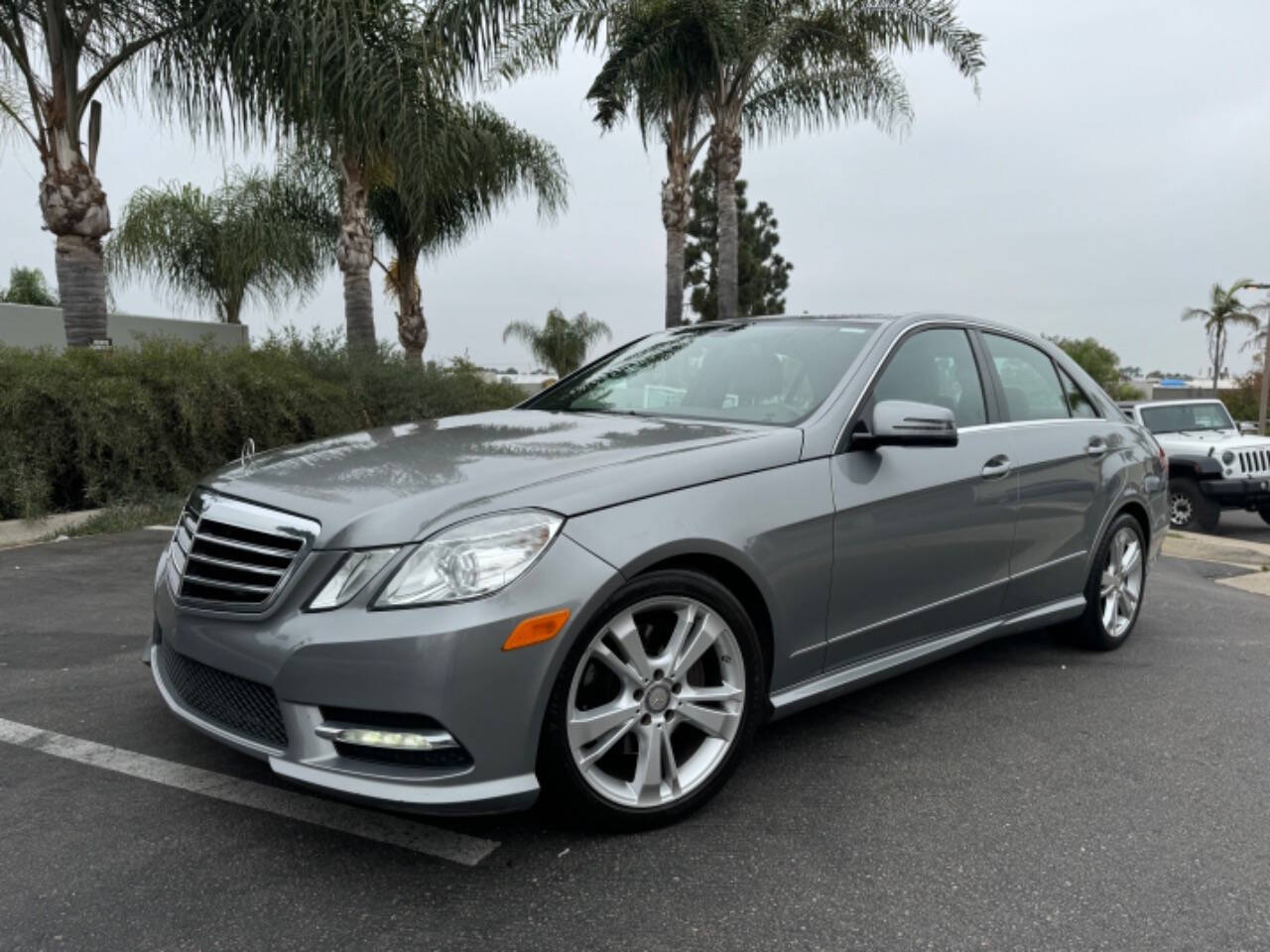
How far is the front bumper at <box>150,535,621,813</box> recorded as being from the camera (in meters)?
2.43

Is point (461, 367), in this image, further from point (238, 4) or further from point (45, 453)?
point (45, 453)

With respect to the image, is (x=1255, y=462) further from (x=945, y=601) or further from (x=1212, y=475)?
(x=945, y=601)

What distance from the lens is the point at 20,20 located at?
9.20 m

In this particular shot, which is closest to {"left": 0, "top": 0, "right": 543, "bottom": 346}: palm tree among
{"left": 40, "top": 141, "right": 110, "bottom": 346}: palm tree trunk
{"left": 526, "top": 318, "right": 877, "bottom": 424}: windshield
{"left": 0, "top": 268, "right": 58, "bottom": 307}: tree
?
{"left": 40, "top": 141, "right": 110, "bottom": 346}: palm tree trunk

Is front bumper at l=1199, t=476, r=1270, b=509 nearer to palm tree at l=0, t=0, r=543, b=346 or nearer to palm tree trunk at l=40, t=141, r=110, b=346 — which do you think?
palm tree at l=0, t=0, r=543, b=346

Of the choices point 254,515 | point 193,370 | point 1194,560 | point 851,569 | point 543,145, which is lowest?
point 1194,560

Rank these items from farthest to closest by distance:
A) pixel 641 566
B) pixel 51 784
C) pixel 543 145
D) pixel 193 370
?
pixel 543 145
pixel 193 370
pixel 51 784
pixel 641 566

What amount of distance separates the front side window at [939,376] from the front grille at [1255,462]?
1006cm

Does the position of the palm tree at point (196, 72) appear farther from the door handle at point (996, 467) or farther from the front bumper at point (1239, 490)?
the front bumper at point (1239, 490)

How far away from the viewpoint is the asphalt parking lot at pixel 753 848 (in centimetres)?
242

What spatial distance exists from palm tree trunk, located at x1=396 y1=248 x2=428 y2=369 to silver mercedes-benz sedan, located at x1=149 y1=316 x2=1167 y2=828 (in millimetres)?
15255

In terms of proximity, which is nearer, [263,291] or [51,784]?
[51,784]

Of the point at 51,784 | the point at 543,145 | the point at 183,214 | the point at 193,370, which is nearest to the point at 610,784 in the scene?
the point at 51,784

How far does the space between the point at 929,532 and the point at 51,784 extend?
298 centimetres
